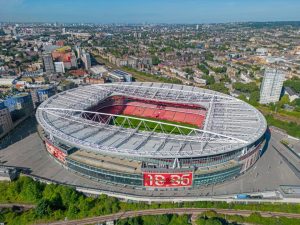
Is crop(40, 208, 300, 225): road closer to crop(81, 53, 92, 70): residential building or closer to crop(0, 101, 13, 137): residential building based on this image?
crop(0, 101, 13, 137): residential building

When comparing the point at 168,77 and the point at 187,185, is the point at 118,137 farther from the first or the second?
the point at 168,77

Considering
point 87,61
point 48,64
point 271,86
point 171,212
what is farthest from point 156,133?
point 87,61

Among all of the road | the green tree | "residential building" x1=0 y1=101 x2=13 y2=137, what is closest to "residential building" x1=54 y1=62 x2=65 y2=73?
"residential building" x1=0 y1=101 x2=13 y2=137

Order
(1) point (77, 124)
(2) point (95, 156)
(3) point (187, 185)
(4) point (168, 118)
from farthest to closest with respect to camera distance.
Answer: (4) point (168, 118) < (1) point (77, 124) < (2) point (95, 156) < (3) point (187, 185)

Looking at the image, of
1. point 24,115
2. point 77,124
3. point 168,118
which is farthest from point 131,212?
point 24,115

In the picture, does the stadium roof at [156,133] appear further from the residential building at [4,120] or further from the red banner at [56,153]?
the residential building at [4,120]

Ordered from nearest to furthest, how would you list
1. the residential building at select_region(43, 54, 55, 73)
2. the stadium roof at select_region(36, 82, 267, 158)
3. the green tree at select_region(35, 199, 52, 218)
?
the green tree at select_region(35, 199, 52, 218) → the stadium roof at select_region(36, 82, 267, 158) → the residential building at select_region(43, 54, 55, 73)

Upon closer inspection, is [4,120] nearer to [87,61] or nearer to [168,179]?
[168,179]

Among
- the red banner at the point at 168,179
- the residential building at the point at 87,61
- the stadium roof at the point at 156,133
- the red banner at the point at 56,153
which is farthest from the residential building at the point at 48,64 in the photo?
the red banner at the point at 168,179
